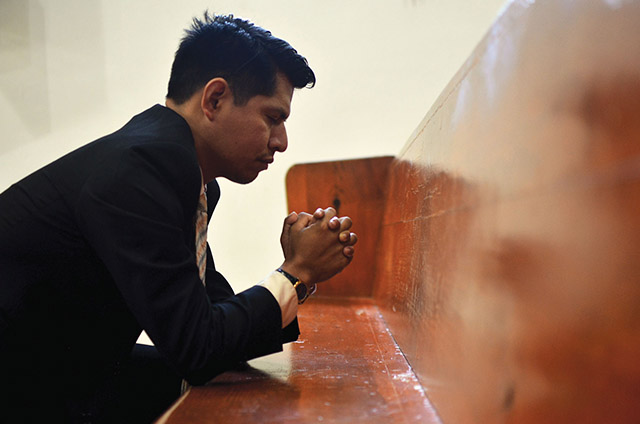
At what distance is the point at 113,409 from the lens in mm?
855

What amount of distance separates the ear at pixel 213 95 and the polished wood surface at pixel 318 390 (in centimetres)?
42

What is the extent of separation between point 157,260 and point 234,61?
380mm

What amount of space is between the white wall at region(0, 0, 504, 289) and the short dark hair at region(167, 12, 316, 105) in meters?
1.39

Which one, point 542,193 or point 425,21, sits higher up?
point 425,21

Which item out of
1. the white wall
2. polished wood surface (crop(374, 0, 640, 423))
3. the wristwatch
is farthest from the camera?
the white wall

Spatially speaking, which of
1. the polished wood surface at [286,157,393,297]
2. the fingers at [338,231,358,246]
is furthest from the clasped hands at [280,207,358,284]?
the polished wood surface at [286,157,393,297]

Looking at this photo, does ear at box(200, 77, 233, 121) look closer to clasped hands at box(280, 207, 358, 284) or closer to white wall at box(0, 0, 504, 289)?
clasped hands at box(280, 207, 358, 284)

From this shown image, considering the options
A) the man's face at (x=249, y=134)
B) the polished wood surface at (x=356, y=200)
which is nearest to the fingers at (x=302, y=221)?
the man's face at (x=249, y=134)

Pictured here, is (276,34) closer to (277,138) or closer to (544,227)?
(277,138)

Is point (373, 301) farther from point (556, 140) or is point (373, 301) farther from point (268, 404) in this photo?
point (556, 140)

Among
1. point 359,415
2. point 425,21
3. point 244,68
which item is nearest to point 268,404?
point 359,415

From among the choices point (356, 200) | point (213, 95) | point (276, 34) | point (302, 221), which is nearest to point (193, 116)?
point (213, 95)

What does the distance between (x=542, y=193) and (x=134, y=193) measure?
48 centimetres

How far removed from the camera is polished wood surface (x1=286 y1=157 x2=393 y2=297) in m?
1.74
